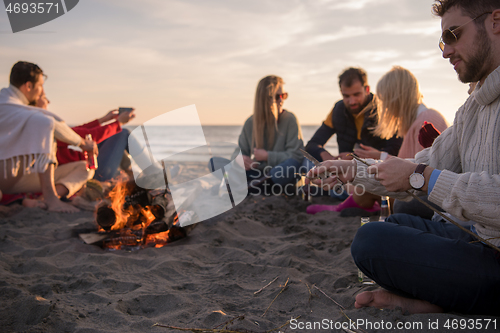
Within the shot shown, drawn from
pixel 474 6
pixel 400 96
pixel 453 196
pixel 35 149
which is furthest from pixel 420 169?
pixel 35 149

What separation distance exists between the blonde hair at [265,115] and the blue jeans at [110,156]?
201cm

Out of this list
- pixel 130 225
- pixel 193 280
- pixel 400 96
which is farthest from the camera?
pixel 400 96

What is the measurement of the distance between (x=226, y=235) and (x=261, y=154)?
2.25m

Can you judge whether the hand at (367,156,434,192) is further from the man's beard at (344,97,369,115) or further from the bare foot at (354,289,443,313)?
the man's beard at (344,97,369,115)

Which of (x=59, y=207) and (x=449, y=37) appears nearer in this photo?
(x=449, y=37)

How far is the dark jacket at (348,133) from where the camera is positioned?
4691mm

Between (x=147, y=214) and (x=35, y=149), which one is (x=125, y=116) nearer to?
(x=35, y=149)

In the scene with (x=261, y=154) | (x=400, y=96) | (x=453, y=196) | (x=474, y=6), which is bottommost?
(x=261, y=154)

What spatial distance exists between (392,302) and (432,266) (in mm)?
297

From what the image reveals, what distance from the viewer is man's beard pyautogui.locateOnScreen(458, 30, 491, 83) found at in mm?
1717

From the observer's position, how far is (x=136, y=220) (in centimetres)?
341

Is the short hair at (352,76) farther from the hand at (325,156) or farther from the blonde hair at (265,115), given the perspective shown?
the blonde hair at (265,115)

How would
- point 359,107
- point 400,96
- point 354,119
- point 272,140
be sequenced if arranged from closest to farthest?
point 400,96, point 359,107, point 354,119, point 272,140

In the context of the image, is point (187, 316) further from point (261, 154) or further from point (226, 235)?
point (261, 154)
